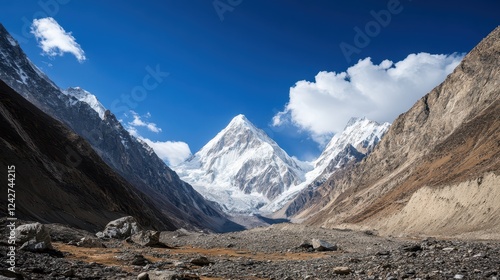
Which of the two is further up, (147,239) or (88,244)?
(147,239)

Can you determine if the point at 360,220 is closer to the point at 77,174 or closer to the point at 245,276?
the point at 77,174

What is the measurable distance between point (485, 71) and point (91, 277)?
190 meters

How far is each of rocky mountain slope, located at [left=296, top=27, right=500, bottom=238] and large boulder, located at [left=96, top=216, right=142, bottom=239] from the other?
192 ft

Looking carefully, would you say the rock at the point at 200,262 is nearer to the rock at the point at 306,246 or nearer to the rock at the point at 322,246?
the rock at the point at 306,246

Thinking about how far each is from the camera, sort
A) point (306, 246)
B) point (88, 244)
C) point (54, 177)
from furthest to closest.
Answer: point (54, 177), point (306, 246), point (88, 244)

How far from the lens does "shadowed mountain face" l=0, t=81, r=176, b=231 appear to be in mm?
69375

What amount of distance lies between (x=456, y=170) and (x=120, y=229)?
10299cm

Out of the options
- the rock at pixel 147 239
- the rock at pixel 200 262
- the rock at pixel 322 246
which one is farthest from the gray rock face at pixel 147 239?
the rock at pixel 322 246

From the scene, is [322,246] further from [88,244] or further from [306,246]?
[88,244]

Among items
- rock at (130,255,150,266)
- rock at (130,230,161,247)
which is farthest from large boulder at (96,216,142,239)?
rock at (130,255,150,266)

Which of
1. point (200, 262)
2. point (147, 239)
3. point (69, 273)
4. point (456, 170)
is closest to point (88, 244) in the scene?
point (147, 239)

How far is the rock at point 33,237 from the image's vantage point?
79.4 ft

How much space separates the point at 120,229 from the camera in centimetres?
5056

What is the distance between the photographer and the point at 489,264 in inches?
627
